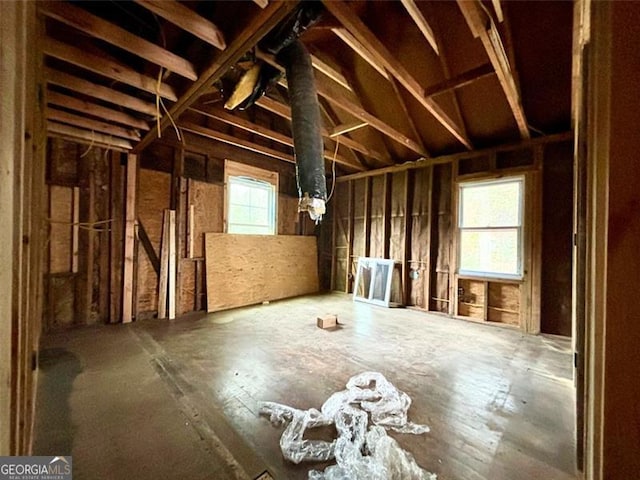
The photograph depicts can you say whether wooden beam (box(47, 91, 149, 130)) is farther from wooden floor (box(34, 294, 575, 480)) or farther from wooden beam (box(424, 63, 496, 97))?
wooden beam (box(424, 63, 496, 97))

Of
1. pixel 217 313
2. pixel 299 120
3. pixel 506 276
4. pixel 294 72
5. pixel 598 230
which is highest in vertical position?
pixel 294 72

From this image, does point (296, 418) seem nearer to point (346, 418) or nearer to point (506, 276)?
point (346, 418)

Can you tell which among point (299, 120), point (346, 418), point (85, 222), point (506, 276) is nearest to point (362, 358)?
point (346, 418)

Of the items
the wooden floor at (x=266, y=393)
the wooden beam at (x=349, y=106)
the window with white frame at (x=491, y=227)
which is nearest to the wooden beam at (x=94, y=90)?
the wooden beam at (x=349, y=106)

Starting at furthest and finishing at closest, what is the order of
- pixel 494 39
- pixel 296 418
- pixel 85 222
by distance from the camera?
1. pixel 85 222
2. pixel 494 39
3. pixel 296 418

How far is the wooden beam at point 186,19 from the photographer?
5.08 feet

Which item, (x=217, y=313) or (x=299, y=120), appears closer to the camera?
(x=299, y=120)

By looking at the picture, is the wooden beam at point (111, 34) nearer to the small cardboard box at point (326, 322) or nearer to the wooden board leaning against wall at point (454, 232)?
the small cardboard box at point (326, 322)

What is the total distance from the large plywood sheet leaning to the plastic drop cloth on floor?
279cm

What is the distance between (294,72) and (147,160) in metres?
2.76

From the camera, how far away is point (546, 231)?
139 inches

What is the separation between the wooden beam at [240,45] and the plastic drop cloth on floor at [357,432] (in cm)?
248

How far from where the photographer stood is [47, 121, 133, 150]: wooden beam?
2955mm

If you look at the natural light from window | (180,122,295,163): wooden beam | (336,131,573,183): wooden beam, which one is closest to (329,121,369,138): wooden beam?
(180,122,295,163): wooden beam
